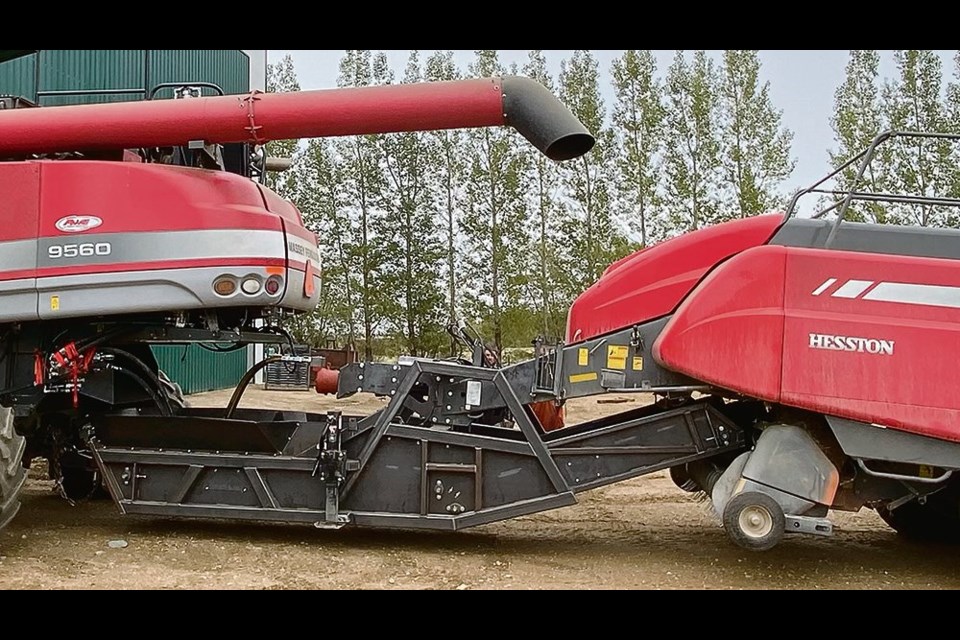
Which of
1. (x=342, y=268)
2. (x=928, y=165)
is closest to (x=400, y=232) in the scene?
(x=342, y=268)

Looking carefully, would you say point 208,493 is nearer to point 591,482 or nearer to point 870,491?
point 591,482

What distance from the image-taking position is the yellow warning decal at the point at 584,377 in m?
5.22

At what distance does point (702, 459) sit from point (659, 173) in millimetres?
17696

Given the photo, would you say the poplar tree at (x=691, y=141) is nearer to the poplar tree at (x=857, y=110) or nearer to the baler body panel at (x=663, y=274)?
the poplar tree at (x=857, y=110)

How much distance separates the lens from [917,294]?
4.46 metres

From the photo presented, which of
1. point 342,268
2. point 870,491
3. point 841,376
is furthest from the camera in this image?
point 342,268

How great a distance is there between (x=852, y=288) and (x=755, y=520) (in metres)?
1.29

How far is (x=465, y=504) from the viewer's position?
528cm

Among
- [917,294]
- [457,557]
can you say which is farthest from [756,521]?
[457,557]

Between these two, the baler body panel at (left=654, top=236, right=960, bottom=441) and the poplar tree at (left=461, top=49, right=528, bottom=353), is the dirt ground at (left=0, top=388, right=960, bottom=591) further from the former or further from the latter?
the poplar tree at (left=461, top=49, right=528, bottom=353)

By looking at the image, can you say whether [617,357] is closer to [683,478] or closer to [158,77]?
[683,478]

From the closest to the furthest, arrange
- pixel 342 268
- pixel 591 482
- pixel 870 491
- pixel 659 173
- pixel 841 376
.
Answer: pixel 841 376
pixel 870 491
pixel 591 482
pixel 659 173
pixel 342 268

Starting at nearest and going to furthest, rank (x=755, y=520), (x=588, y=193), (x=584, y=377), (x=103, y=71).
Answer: (x=755, y=520), (x=584, y=377), (x=103, y=71), (x=588, y=193)

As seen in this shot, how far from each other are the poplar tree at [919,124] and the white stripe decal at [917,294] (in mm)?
16068
